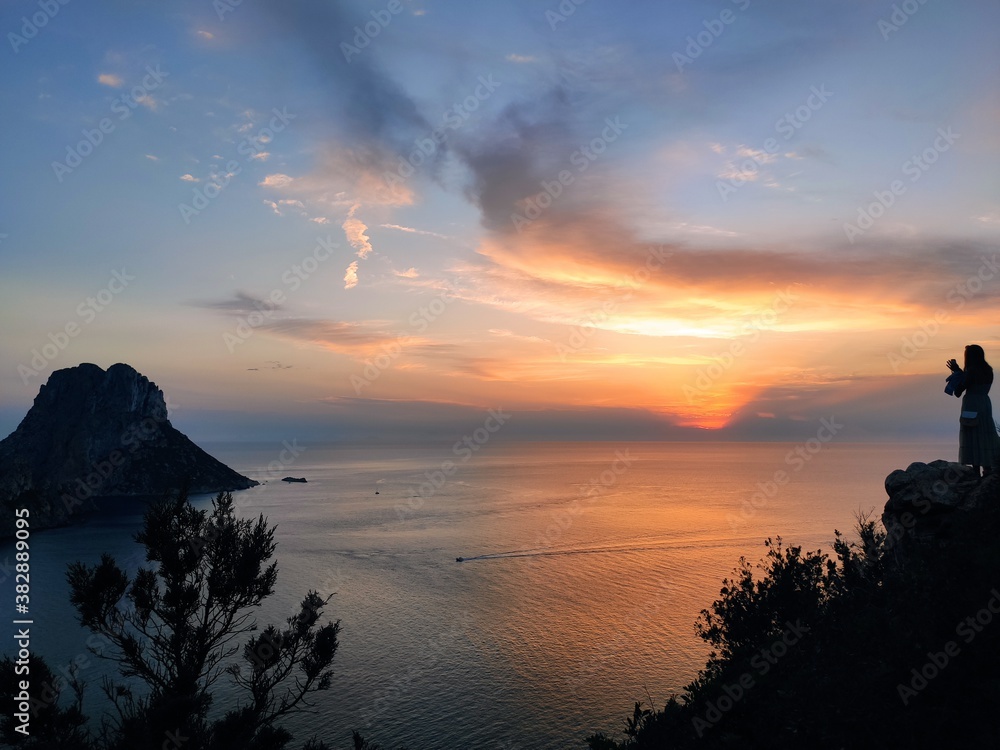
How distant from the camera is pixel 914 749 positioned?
43.8 feet

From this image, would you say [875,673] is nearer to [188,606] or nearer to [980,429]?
[980,429]

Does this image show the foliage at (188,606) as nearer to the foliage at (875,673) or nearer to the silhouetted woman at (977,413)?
the foliage at (875,673)

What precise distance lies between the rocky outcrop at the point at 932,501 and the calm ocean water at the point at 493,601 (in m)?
26.2

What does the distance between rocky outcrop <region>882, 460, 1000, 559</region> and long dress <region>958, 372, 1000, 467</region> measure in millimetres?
Answer: 695

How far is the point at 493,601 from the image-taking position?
228 feet

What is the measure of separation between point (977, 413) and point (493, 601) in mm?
57723

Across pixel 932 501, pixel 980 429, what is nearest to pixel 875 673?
pixel 932 501

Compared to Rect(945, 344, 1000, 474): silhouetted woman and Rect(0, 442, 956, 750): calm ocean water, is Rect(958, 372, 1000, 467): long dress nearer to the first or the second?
Rect(945, 344, 1000, 474): silhouetted woman

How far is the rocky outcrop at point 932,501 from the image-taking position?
22297mm

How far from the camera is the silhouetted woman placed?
23.1m

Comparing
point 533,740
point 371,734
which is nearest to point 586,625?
point 533,740

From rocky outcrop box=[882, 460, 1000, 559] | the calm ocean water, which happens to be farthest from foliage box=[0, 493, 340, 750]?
rocky outcrop box=[882, 460, 1000, 559]

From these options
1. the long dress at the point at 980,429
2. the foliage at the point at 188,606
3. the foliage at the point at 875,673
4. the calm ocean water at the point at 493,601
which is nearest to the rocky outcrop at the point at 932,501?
the long dress at the point at 980,429

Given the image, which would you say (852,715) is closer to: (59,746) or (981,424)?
(981,424)
